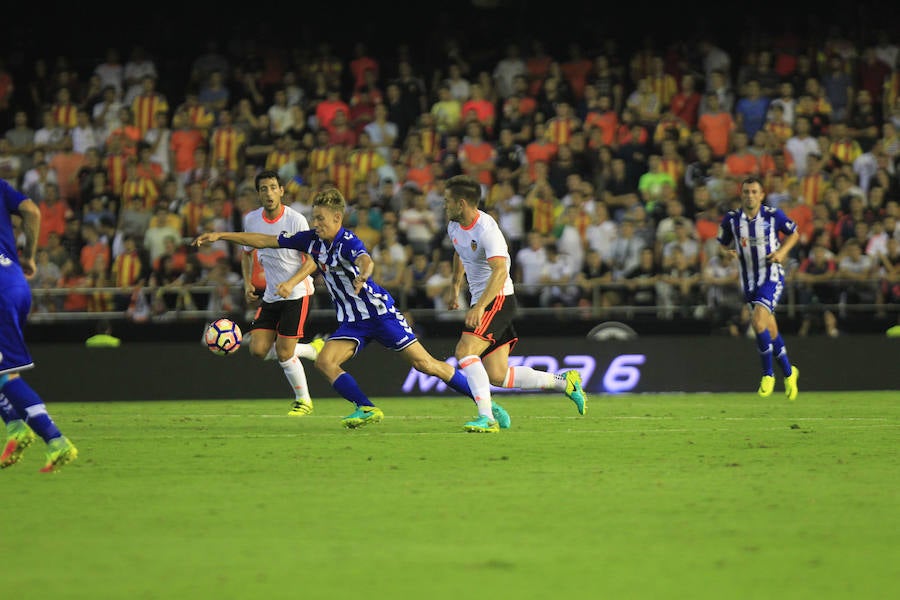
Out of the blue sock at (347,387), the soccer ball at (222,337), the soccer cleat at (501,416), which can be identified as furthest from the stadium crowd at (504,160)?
the blue sock at (347,387)

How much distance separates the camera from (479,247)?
10.8m

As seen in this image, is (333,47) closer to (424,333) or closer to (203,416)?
(424,333)

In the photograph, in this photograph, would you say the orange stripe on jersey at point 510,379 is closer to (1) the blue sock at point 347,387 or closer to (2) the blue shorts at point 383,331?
(2) the blue shorts at point 383,331

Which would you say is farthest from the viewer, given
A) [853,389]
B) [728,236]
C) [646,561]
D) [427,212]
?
[427,212]

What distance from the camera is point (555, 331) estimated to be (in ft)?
56.5

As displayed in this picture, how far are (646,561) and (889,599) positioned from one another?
998 mm

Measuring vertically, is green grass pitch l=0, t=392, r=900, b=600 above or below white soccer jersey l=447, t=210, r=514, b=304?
below

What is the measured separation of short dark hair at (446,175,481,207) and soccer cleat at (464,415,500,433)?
66.3 inches

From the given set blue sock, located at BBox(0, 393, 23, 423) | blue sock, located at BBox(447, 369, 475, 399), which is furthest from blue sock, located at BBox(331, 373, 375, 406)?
blue sock, located at BBox(0, 393, 23, 423)

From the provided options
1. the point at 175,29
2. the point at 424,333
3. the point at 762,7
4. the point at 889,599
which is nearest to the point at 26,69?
the point at 175,29

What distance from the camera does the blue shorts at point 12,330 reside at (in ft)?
26.6

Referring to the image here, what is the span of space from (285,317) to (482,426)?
295 cm

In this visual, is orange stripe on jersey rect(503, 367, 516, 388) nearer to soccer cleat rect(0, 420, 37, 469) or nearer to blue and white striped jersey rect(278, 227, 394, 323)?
blue and white striped jersey rect(278, 227, 394, 323)

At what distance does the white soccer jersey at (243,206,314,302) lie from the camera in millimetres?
13031
